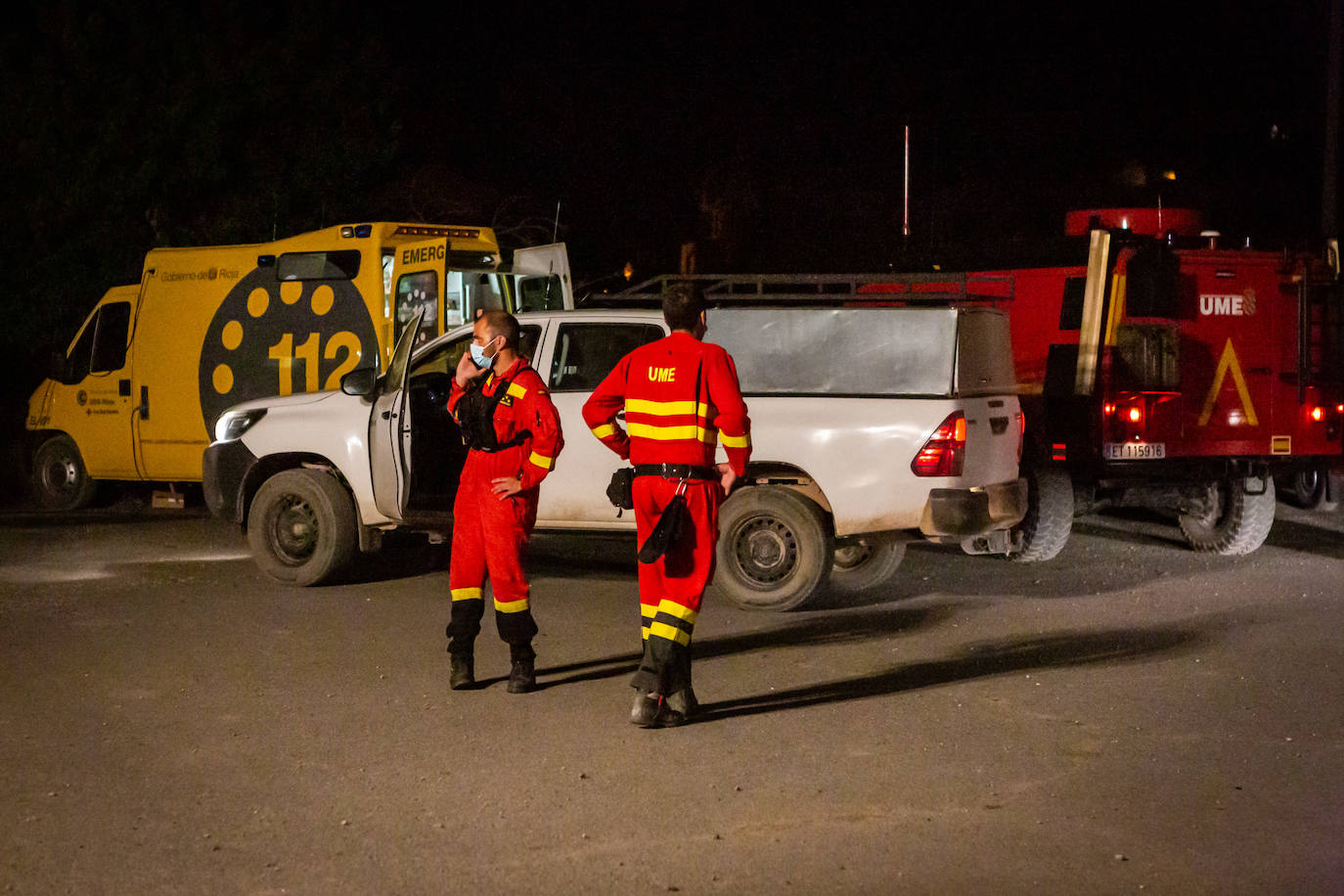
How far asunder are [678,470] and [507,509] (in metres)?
0.93

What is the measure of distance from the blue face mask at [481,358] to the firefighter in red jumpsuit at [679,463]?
86cm

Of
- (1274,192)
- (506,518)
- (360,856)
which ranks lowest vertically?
(360,856)

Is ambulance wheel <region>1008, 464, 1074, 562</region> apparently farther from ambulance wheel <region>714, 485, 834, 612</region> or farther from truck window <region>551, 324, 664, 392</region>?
truck window <region>551, 324, 664, 392</region>

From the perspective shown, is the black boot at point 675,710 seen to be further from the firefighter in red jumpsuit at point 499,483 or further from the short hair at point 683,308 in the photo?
the short hair at point 683,308

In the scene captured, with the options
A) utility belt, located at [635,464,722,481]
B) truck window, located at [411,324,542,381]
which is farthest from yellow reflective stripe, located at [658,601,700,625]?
truck window, located at [411,324,542,381]

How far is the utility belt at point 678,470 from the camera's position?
624cm

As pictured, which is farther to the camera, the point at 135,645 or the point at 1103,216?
the point at 1103,216

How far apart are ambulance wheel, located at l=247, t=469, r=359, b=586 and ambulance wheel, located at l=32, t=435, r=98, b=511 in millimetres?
5525

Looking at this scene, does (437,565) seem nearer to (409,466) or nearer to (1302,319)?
(409,466)

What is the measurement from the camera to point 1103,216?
13031 mm

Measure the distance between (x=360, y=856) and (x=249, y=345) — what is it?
921 cm

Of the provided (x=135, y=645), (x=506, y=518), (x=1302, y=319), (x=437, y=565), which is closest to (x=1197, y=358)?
(x=1302, y=319)

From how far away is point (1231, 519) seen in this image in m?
11.7

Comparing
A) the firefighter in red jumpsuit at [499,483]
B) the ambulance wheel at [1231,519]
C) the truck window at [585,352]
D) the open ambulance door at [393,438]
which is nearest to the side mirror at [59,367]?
the open ambulance door at [393,438]
